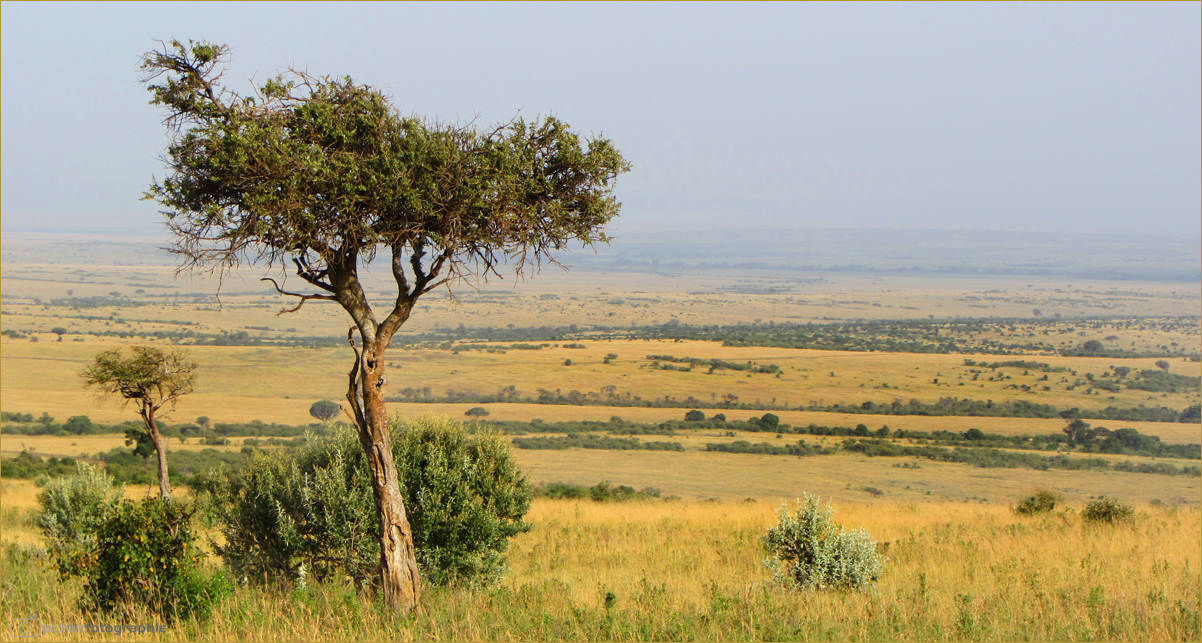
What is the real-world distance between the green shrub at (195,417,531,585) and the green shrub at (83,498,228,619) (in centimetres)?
141

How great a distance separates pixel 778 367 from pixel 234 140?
6557 centimetres

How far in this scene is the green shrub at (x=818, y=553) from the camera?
8.39 m

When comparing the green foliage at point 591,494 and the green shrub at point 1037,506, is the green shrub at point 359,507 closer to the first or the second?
the green shrub at point 1037,506

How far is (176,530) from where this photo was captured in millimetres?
6715

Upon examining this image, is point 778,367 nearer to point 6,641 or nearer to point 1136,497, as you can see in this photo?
point 1136,497

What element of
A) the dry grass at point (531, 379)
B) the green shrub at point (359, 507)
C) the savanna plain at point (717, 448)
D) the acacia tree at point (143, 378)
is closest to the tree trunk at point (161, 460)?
the acacia tree at point (143, 378)

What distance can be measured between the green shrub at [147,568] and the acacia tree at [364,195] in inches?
59.5

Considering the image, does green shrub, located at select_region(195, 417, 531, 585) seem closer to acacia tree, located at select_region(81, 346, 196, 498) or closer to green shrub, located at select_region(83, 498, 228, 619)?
green shrub, located at select_region(83, 498, 228, 619)

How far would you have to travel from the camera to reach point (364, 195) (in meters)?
6.21

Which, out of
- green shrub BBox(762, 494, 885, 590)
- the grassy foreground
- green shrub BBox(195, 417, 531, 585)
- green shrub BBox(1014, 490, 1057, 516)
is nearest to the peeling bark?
the grassy foreground

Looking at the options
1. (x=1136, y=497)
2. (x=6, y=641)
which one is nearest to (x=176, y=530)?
(x=6, y=641)

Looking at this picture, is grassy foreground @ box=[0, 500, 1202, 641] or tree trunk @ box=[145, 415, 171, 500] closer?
grassy foreground @ box=[0, 500, 1202, 641]

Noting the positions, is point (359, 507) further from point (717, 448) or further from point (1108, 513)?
point (717, 448)

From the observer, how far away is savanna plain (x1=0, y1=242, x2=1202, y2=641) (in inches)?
268
